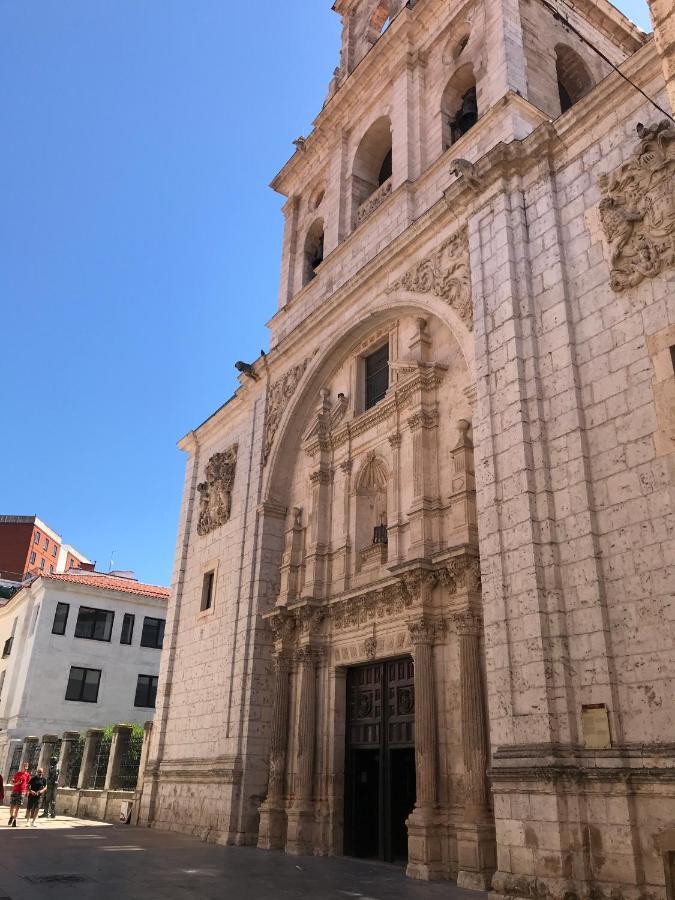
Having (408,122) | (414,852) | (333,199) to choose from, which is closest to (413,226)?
(408,122)

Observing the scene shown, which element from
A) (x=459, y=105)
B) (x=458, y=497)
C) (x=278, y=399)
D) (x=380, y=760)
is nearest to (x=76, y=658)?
(x=278, y=399)

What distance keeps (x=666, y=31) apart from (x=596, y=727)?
278 inches

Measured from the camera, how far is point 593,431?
991cm

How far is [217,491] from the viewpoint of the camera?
2069cm

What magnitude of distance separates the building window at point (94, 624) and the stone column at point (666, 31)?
34493 mm

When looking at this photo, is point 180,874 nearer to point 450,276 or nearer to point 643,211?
point 450,276

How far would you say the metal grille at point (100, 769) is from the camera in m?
23.6

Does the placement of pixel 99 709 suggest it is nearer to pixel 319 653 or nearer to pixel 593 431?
pixel 319 653

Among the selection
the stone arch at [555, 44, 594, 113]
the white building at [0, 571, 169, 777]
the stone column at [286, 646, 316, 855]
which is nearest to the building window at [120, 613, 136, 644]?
the white building at [0, 571, 169, 777]

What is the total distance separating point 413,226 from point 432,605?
753cm

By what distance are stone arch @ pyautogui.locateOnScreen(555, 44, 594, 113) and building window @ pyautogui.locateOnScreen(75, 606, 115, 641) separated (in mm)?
29293

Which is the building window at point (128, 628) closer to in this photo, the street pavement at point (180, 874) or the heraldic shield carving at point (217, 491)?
the heraldic shield carving at point (217, 491)

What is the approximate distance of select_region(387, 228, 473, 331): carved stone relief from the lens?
1338cm

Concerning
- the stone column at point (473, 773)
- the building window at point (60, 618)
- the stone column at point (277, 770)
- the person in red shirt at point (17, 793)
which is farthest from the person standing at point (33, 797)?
the building window at point (60, 618)
